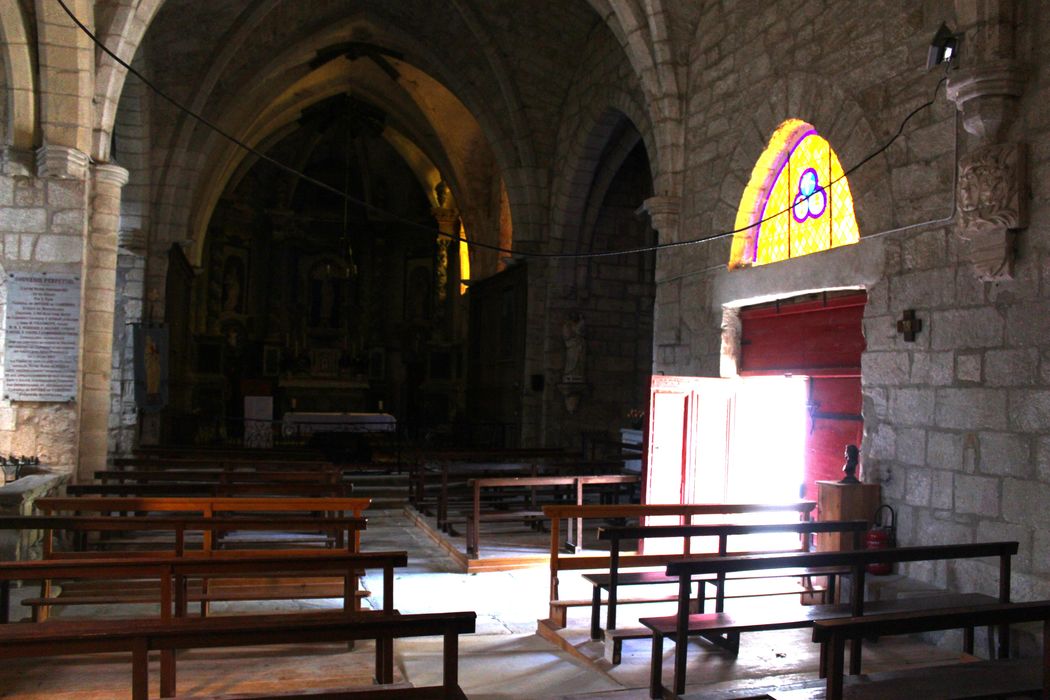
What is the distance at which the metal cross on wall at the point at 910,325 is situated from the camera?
5760 millimetres

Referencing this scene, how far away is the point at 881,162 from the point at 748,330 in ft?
7.58

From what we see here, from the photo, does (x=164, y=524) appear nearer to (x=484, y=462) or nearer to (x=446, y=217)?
(x=484, y=462)

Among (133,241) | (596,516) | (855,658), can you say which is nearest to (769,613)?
(855,658)

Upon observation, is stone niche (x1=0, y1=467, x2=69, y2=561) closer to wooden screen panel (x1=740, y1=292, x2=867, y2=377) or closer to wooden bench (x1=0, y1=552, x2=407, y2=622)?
wooden bench (x1=0, y1=552, x2=407, y2=622)

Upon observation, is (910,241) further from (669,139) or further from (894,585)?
(669,139)

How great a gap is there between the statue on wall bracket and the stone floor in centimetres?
229

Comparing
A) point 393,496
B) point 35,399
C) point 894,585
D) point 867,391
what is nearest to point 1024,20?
point 867,391

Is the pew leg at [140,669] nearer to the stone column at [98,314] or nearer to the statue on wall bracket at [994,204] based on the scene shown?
the statue on wall bracket at [994,204]

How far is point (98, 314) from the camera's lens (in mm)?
7938

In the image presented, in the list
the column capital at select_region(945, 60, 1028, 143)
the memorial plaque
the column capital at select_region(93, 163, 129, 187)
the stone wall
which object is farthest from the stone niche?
the column capital at select_region(945, 60, 1028, 143)

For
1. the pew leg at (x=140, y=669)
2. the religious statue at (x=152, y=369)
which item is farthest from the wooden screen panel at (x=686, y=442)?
the religious statue at (x=152, y=369)

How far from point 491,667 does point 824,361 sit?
392 cm

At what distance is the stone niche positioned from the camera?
578 cm

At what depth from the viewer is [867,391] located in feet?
20.5
